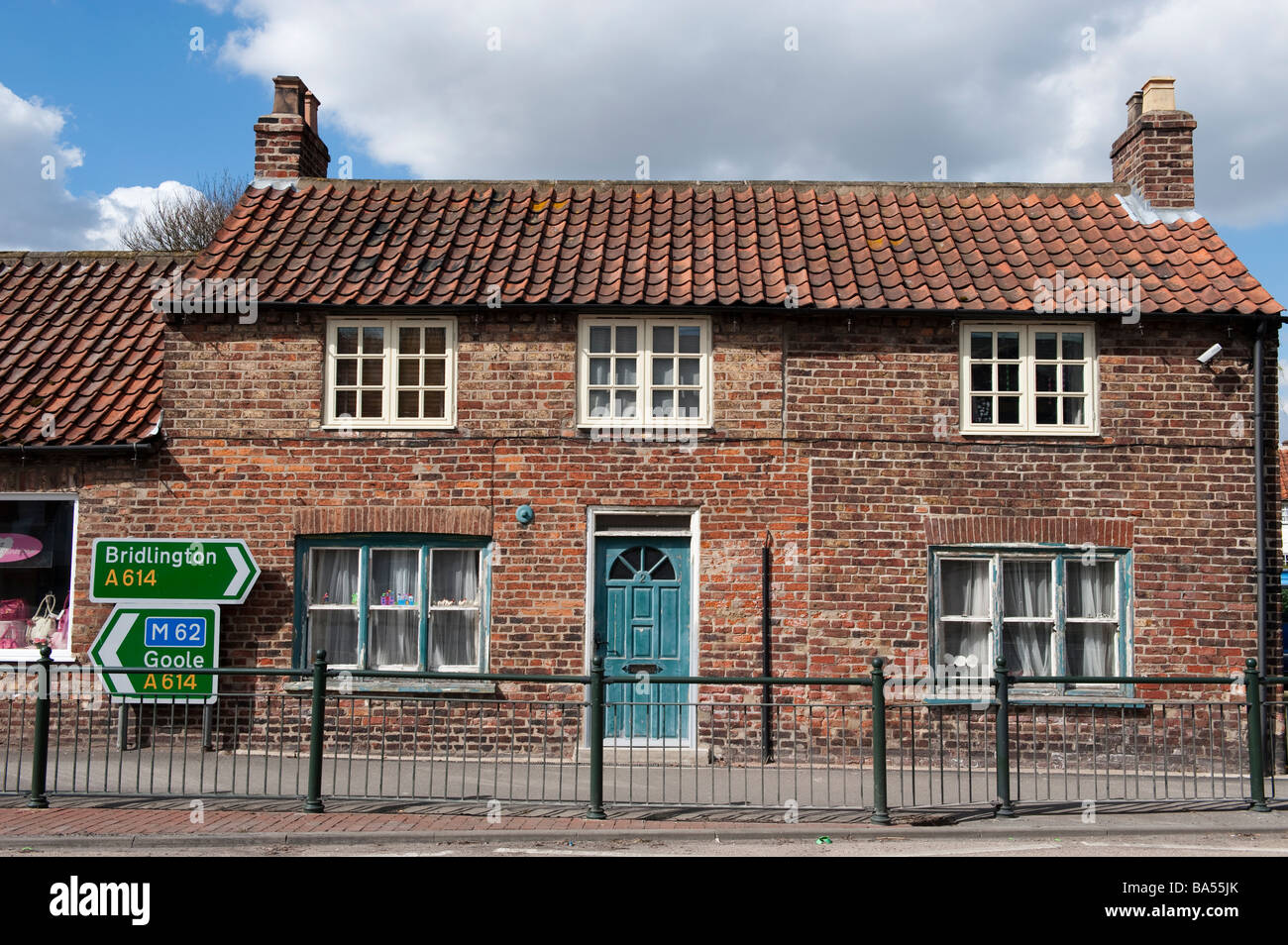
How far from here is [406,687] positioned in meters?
12.1

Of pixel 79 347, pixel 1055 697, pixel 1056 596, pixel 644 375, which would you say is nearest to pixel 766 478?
pixel 644 375

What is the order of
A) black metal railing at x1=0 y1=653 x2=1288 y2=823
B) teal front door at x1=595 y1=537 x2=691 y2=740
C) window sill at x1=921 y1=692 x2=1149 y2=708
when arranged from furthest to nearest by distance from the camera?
1. teal front door at x1=595 y1=537 x2=691 y2=740
2. window sill at x1=921 y1=692 x2=1149 y2=708
3. black metal railing at x1=0 y1=653 x2=1288 y2=823

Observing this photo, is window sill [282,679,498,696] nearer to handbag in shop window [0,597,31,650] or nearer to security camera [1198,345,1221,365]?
handbag in shop window [0,597,31,650]

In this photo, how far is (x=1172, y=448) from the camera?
12.4 metres

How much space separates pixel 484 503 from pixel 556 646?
1.79 meters

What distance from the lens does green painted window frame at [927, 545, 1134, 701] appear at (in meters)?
12.2

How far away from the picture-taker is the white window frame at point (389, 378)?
41.1ft

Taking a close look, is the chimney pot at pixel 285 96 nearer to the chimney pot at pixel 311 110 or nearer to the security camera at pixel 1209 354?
the chimney pot at pixel 311 110

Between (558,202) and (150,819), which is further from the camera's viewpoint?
(558,202)

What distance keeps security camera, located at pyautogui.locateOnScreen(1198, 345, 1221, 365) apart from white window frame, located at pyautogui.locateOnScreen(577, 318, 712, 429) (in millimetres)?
5499

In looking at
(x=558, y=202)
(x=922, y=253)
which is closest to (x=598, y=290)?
(x=558, y=202)

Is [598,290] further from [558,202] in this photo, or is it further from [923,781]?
[923,781]

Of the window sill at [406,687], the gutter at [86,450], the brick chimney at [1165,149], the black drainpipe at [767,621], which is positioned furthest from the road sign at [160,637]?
the brick chimney at [1165,149]

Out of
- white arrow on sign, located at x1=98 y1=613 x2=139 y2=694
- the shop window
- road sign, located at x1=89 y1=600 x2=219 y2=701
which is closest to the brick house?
the shop window
